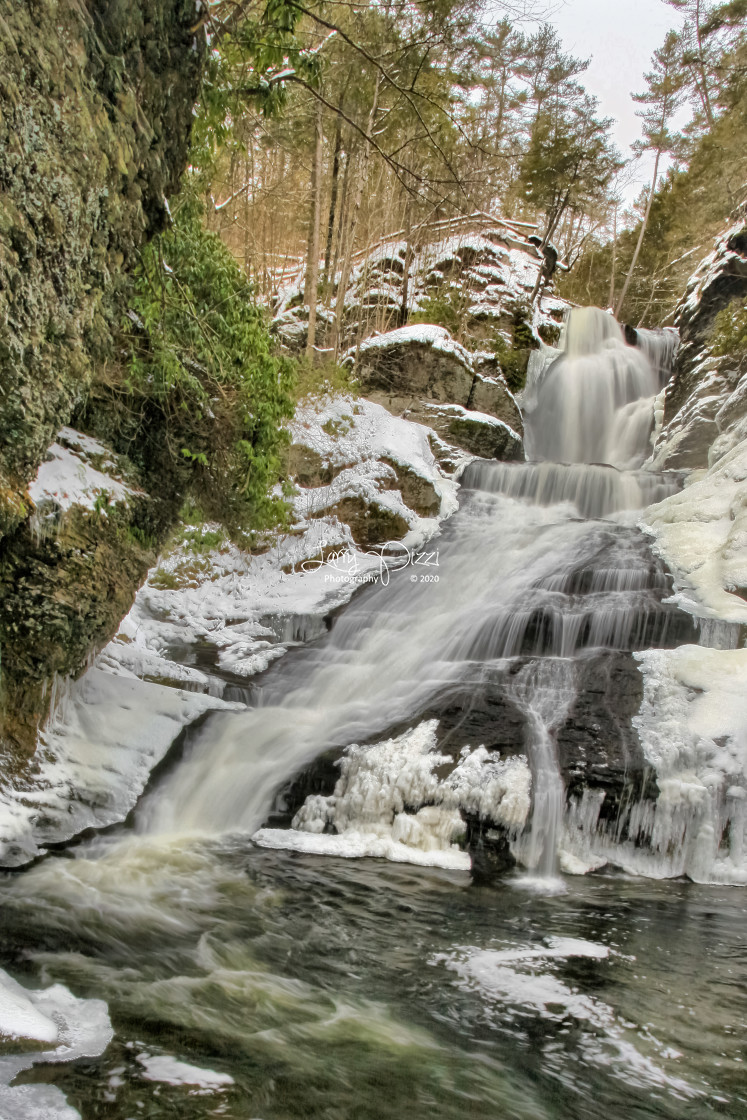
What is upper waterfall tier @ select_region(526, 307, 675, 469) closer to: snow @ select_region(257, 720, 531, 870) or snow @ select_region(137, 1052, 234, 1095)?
snow @ select_region(257, 720, 531, 870)

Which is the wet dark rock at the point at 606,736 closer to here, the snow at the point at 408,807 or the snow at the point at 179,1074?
the snow at the point at 408,807

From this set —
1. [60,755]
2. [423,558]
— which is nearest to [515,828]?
[60,755]

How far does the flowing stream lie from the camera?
119 inches

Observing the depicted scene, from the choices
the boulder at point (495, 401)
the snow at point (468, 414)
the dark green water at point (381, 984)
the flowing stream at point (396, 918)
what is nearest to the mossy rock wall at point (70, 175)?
the dark green water at point (381, 984)

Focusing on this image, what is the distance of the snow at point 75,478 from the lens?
536 cm

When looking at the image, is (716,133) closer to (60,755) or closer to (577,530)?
(577,530)

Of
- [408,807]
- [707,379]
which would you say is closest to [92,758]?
[408,807]

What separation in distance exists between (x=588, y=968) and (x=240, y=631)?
7161 millimetres

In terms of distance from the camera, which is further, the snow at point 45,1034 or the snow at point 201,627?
the snow at point 201,627

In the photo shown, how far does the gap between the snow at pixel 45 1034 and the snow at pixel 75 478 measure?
325cm

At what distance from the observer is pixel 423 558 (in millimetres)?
11914

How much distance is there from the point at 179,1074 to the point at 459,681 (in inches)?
209

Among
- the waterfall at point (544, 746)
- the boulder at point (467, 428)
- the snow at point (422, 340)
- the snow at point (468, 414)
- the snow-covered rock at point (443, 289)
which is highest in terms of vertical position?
the snow-covered rock at point (443, 289)

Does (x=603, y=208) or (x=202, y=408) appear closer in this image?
(x=202, y=408)
